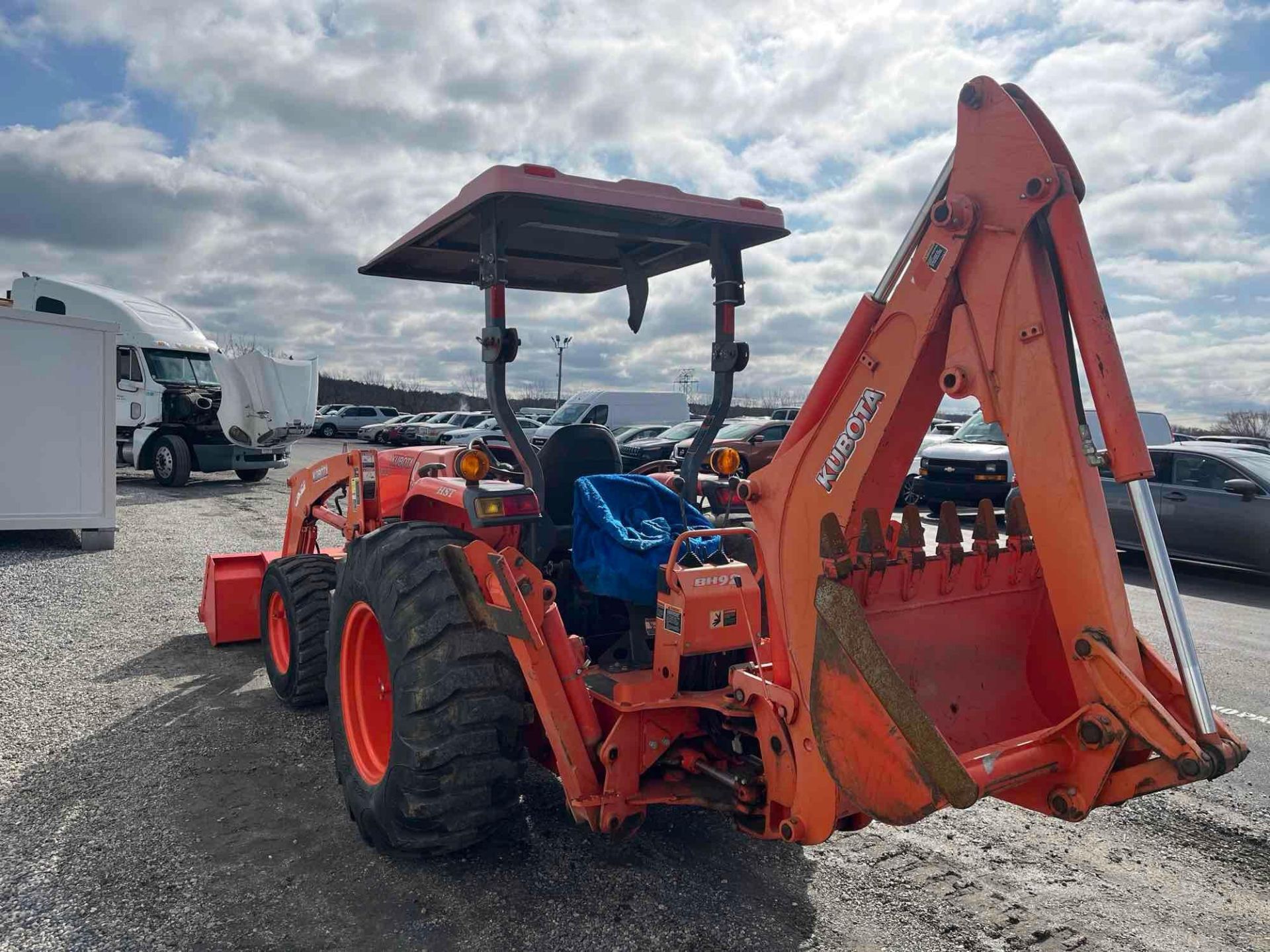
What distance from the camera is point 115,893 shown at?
295 cm

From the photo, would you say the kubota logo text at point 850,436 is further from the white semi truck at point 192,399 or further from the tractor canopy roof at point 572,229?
the white semi truck at point 192,399

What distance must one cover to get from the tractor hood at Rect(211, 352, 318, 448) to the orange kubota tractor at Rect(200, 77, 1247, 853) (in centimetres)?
1219

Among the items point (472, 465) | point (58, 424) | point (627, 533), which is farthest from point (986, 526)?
point (58, 424)

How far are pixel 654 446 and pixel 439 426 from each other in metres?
16.0

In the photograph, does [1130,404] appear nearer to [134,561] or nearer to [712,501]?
[712,501]

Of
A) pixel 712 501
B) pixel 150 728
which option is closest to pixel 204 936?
pixel 150 728

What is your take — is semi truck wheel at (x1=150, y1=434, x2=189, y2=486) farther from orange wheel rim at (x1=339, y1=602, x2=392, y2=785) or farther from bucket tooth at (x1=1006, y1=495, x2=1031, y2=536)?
bucket tooth at (x1=1006, y1=495, x2=1031, y2=536)

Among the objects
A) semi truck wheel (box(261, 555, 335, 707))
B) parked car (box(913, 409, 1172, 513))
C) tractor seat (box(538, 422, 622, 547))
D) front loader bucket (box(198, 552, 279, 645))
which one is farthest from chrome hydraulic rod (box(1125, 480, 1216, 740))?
parked car (box(913, 409, 1172, 513))

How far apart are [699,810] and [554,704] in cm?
108

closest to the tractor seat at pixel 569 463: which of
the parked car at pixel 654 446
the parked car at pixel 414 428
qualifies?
the parked car at pixel 654 446

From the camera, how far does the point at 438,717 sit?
2904 millimetres

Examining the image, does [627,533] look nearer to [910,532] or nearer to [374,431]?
[910,532]

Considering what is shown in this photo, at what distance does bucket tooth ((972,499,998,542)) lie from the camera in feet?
8.94

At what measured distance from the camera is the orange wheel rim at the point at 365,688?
3512mm
